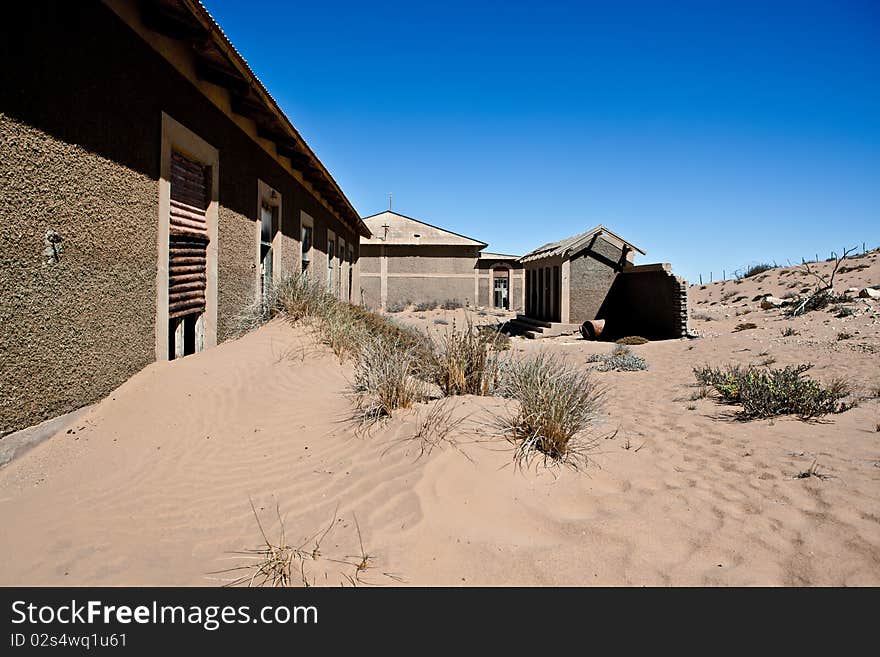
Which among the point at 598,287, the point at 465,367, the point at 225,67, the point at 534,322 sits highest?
the point at 225,67

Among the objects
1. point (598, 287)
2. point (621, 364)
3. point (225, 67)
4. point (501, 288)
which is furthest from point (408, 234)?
point (225, 67)

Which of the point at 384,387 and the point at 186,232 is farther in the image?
the point at 186,232

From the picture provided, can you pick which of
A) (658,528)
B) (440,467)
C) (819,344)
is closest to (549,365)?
(440,467)

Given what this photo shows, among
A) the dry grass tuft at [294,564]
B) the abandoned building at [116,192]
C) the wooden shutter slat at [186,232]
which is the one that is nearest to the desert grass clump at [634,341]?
the abandoned building at [116,192]

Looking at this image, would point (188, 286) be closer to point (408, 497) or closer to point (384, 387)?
point (384, 387)

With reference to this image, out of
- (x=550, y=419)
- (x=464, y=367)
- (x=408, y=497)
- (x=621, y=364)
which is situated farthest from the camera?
(x=621, y=364)

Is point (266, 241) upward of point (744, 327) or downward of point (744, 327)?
upward

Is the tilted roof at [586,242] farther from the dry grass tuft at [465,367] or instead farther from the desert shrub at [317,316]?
the dry grass tuft at [465,367]

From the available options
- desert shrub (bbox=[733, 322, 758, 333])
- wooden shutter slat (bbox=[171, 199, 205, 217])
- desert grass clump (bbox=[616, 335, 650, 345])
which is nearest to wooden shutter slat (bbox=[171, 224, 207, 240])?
wooden shutter slat (bbox=[171, 199, 205, 217])

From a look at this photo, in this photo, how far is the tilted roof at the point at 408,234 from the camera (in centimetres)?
2483

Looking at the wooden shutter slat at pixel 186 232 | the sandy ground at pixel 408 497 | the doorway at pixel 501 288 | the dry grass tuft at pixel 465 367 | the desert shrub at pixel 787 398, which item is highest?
the doorway at pixel 501 288

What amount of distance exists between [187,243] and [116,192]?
161 cm

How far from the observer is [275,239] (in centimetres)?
915

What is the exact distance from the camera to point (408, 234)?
2533 cm
